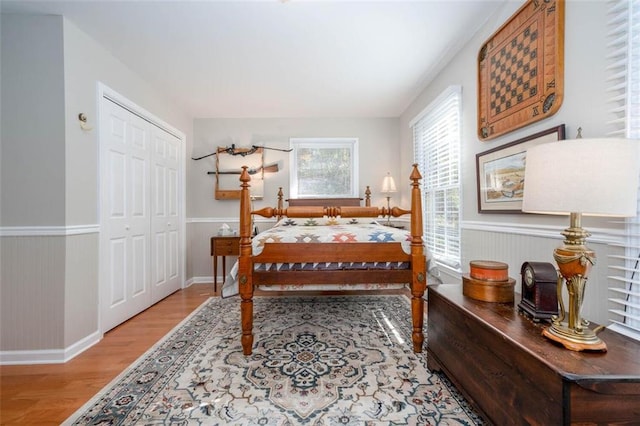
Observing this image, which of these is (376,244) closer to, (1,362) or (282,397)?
Result: (282,397)

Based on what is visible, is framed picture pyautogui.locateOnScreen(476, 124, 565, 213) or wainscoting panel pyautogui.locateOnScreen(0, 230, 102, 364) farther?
wainscoting panel pyautogui.locateOnScreen(0, 230, 102, 364)

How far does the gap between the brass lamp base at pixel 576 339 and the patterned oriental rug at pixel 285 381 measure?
0.73 m

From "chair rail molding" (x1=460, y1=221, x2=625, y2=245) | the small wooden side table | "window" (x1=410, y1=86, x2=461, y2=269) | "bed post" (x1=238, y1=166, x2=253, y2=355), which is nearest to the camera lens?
"chair rail molding" (x1=460, y1=221, x2=625, y2=245)

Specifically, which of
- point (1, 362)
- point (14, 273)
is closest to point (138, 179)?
point (14, 273)

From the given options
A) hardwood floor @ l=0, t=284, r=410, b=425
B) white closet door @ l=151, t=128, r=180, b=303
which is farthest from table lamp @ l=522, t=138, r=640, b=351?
white closet door @ l=151, t=128, r=180, b=303

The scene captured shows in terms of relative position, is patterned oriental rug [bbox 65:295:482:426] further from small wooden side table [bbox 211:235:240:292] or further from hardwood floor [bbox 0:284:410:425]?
small wooden side table [bbox 211:235:240:292]

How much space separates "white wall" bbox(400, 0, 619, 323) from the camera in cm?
136

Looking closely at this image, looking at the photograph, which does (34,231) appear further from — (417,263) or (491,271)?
(491,271)

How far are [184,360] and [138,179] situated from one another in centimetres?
207

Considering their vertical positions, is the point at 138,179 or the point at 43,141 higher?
the point at 43,141

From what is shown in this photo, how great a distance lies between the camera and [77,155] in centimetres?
215

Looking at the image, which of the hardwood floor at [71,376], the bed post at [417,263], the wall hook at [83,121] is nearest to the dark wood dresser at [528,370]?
the bed post at [417,263]

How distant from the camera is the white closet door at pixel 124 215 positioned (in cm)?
245

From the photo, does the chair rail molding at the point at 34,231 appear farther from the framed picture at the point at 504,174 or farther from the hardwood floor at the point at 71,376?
the framed picture at the point at 504,174
